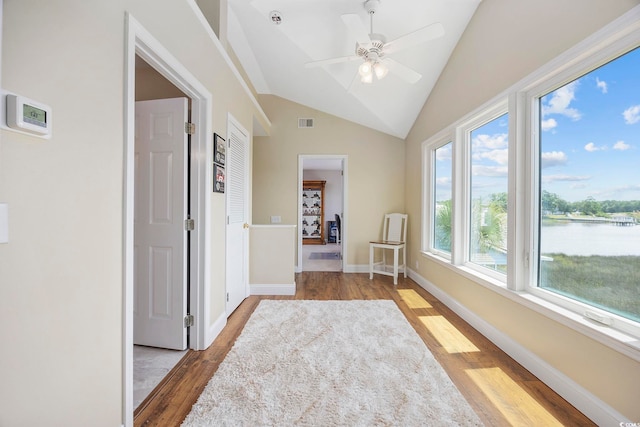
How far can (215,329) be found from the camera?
245 centimetres

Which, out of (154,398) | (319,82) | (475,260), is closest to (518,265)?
(475,260)

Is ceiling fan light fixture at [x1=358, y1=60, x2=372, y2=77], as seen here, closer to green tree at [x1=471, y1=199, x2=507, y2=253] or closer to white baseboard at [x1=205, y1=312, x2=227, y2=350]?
green tree at [x1=471, y1=199, x2=507, y2=253]

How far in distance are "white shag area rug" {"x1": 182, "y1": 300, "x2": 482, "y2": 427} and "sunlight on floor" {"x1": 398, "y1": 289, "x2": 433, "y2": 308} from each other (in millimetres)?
623

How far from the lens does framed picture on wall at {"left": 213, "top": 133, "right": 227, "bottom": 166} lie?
2.42 metres

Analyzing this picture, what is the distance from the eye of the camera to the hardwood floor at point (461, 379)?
1.54m

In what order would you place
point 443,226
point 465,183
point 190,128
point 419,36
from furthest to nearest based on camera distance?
1. point 443,226
2. point 465,183
3. point 419,36
4. point 190,128

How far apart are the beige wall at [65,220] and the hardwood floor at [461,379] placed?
16.9 inches

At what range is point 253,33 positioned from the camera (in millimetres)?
3246

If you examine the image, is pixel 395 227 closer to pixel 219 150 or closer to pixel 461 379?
pixel 461 379

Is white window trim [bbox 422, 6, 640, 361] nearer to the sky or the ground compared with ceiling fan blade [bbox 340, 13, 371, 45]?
nearer to the ground

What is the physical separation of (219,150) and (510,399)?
2.79 metres

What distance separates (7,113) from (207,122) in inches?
60.2

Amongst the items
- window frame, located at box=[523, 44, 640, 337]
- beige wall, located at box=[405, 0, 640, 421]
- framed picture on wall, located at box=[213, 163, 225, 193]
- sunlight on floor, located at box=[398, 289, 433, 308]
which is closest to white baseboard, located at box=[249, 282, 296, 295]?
sunlight on floor, located at box=[398, 289, 433, 308]

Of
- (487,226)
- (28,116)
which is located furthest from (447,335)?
(28,116)
